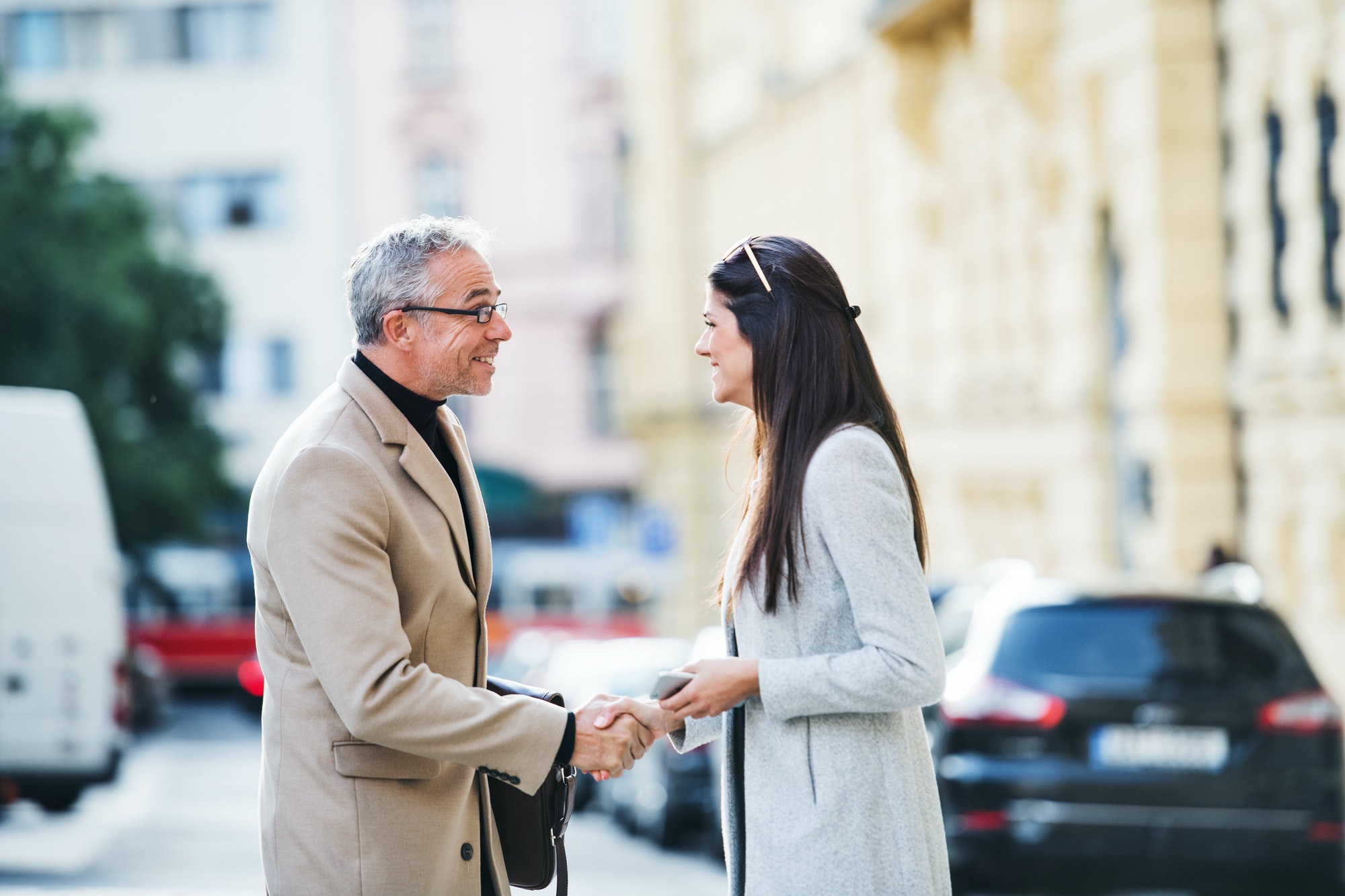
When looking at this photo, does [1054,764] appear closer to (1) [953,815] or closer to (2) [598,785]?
(1) [953,815]

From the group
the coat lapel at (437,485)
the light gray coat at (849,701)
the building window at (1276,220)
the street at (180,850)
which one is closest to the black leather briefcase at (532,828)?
the coat lapel at (437,485)

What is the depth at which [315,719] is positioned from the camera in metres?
3.39

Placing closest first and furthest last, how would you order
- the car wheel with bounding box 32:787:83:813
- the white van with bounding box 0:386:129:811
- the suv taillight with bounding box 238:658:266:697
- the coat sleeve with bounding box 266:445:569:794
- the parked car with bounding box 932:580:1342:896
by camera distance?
the coat sleeve with bounding box 266:445:569:794
the parked car with bounding box 932:580:1342:896
the white van with bounding box 0:386:129:811
the car wheel with bounding box 32:787:83:813
the suv taillight with bounding box 238:658:266:697

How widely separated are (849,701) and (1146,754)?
5.23 metres

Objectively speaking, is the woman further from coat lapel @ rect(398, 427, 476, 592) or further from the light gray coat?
coat lapel @ rect(398, 427, 476, 592)

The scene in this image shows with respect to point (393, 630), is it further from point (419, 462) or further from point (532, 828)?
point (532, 828)

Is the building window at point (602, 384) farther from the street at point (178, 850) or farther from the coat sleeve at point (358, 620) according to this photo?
the coat sleeve at point (358, 620)

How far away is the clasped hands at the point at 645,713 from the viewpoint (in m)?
3.45

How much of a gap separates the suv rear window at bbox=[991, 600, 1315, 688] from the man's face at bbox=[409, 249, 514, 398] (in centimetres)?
511

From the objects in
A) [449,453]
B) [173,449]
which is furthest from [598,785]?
[449,453]

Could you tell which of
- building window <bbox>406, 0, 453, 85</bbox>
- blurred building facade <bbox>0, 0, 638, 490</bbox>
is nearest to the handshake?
blurred building facade <bbox>0, 0, 638, 490</bbox>

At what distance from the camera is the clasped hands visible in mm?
3447

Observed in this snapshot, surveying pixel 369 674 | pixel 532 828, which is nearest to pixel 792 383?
pixel 369 674

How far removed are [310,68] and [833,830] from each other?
3990cm
